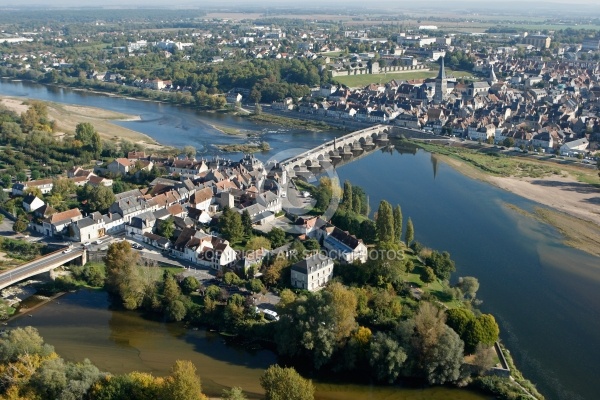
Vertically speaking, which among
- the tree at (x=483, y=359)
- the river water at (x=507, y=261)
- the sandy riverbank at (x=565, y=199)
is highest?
the tree at (x=483, y=359)

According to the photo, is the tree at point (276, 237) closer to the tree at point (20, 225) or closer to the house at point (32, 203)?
the tree at point (20, 225)

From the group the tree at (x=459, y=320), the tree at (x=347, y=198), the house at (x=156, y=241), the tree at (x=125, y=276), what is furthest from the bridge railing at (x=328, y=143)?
the tree at (x=459, y=320)

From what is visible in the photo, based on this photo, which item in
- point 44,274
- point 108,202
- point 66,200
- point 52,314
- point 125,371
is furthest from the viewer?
point 66,200

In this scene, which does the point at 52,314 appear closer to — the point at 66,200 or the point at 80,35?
the point at 66,200

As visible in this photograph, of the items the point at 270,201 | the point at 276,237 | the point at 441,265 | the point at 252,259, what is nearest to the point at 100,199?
the point at 270,201

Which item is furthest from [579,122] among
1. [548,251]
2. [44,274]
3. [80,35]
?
[80,35]

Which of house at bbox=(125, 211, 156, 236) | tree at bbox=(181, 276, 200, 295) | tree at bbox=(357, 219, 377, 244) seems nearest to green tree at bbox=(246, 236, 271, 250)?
tree at bbox=(181, 276, 200, 295)
